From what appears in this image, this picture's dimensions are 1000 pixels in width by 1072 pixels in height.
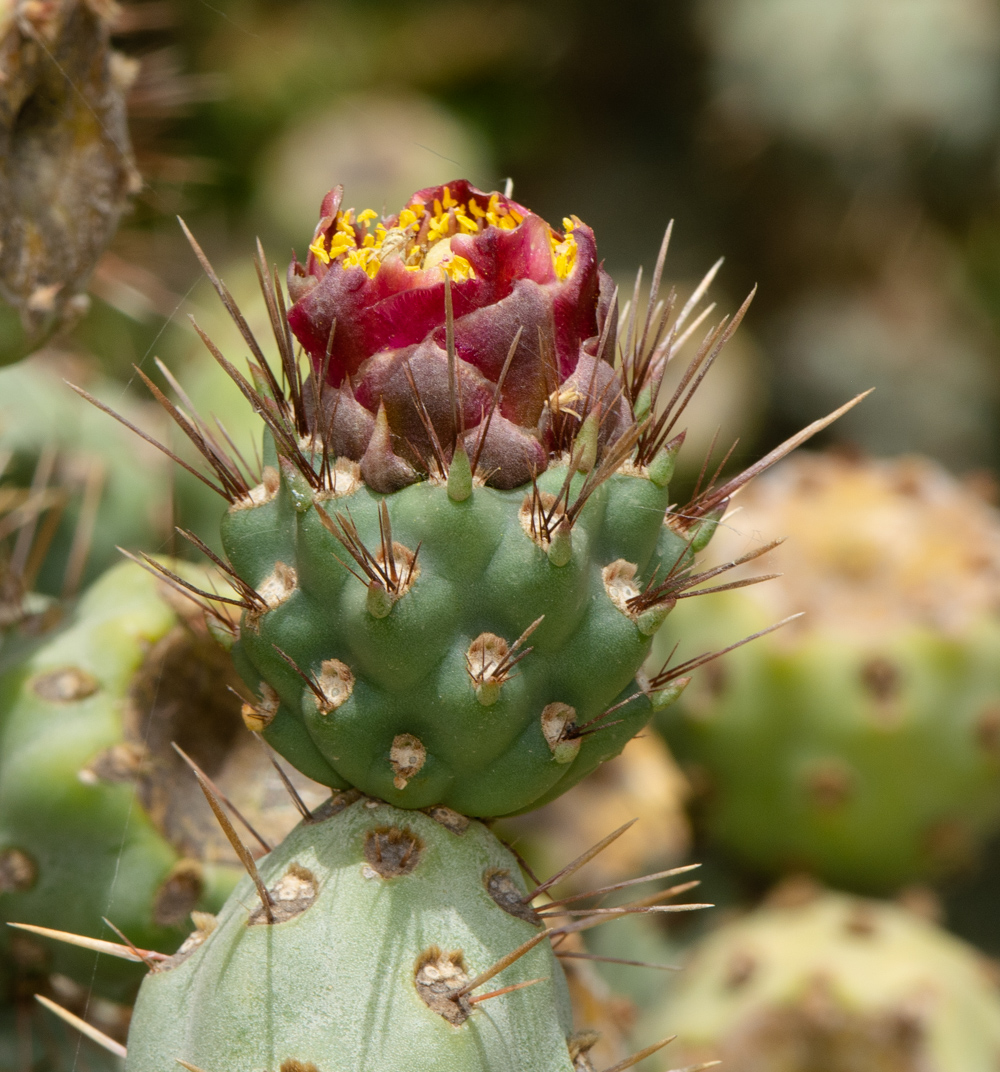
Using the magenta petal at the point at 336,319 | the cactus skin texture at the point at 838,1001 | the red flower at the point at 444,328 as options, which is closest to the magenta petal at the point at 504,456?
the red flower at the point at 444,328

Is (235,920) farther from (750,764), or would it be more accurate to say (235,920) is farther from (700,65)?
(700,65)

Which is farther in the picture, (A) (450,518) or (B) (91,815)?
(B) (91,815)

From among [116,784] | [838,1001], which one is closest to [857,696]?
[838,1001]

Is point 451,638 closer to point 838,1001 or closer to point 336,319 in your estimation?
point 336,319

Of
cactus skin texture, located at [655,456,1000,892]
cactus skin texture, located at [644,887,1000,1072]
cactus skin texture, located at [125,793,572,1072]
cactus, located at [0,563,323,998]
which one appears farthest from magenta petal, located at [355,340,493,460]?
cactus skin texture, located at [644,887,1000,1072]

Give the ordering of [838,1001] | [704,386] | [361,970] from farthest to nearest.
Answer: [704,386], [838,1001], [361,970]

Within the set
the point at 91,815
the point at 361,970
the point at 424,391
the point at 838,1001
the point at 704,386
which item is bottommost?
the point at 704,386

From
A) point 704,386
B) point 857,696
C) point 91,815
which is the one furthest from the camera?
point 704,386
